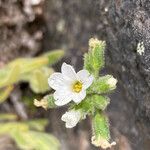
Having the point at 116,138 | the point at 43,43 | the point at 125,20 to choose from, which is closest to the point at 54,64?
the point at 43,43

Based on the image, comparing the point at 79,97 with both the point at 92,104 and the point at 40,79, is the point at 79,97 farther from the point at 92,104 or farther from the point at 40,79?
the point at 40,79

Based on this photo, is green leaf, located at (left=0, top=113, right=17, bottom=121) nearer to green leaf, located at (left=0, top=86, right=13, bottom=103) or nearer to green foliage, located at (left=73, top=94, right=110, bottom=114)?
green leaf, located at (left=0, top=86, right=13, bottom=103)

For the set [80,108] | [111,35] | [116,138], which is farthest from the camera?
[116,138]

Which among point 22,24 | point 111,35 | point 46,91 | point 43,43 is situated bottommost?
point 46,91

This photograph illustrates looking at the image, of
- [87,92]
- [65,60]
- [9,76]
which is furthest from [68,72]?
[65,60]

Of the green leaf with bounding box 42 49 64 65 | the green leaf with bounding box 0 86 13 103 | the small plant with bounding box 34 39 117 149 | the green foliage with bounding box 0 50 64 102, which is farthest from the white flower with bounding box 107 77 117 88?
the green leaf with bounding box 0 86 13 103

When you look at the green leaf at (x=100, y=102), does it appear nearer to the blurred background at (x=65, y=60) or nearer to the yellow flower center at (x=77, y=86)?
the yellow flower center at (x=77, y=86)

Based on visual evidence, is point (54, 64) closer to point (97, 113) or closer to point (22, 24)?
point (22, 24)
